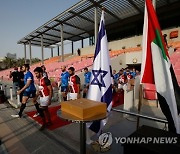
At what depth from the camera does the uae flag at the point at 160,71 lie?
2051mm

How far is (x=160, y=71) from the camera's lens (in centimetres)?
217

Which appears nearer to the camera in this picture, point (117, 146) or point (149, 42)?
point (149, 42)

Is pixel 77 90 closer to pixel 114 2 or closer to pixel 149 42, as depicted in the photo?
pixel 149 42

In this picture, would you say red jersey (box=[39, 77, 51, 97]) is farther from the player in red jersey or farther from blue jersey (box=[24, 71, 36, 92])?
blue jersey (box=[24, 71, 36, 92])

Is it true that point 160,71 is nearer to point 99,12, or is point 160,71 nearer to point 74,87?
point 74,87

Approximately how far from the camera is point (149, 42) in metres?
2.35

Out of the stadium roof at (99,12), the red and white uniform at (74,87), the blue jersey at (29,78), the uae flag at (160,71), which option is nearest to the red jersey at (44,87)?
the blue jersey at (29,78)

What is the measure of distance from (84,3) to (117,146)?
1776 cm

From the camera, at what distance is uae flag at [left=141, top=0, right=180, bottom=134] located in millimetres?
2051

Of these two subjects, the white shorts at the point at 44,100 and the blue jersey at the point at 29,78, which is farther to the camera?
the blue jersey at the point at 29,78

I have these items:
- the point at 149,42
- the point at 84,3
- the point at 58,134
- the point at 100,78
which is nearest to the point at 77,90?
the point at 58,134
